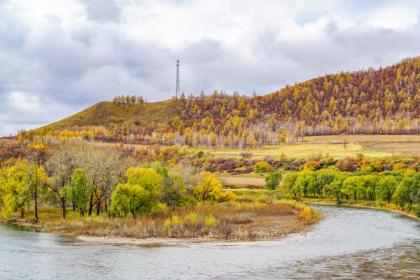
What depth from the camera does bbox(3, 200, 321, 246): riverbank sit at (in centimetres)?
7519

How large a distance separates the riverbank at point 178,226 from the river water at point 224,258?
151 inches

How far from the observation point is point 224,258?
6031 cm

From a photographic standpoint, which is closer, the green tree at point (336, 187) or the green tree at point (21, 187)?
the green tree at point (21, 187)

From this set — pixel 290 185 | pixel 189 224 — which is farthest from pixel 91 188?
pixel 290 185

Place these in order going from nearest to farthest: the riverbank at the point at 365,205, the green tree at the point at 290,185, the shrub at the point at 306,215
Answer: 1. the shrub at the point at 306,215
2. the riverbank at the point at 365,205
3. the green tree at the point at 290,185

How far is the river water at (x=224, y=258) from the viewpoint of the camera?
51656 millimetres

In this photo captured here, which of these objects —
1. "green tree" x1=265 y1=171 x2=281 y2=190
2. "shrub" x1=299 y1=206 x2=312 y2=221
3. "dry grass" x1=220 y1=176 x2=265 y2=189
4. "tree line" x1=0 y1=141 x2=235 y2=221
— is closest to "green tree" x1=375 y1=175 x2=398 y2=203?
"shrub" x1=299 y1=206 x2=312 y2=221

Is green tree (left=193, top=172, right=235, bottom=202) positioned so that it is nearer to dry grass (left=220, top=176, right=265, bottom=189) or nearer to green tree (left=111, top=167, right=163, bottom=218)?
green tree (left=111, top=167, right=163, bottom=218)

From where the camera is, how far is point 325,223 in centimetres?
9638

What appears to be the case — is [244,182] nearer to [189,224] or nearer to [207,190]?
[207,190]

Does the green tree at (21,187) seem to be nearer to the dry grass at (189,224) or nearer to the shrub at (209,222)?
the dry grass at (189,224)

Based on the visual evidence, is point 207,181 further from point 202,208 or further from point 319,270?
point 319,270

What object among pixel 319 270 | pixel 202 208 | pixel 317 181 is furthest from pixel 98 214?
pixel 317 181

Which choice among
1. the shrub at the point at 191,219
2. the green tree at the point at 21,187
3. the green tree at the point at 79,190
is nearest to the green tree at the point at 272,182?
the green tree at the point at 79,190
